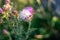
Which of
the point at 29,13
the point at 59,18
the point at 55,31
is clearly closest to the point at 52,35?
the point at 55,31

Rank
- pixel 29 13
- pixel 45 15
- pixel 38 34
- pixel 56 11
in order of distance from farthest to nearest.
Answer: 1. pixel 56 11
2. pixel 45 15
3. pixel 38 34
4. pixel 29 13

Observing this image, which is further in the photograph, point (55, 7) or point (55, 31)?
point (55, 7)

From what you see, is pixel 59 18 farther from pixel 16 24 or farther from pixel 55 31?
pixel 16 24

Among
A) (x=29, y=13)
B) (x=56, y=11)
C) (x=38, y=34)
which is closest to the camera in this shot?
(x=29, y=13)

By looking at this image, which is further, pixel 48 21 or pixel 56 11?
pixel 56 11

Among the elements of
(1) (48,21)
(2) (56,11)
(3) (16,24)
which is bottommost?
(3) (16,24)

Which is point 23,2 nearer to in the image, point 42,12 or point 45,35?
point 42,12

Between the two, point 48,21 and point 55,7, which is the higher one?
point 55,7

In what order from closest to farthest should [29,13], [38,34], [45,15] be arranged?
[29,13] < [38,34] < [45,15]

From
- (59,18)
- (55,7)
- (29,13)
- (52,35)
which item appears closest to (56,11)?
(55,7)
